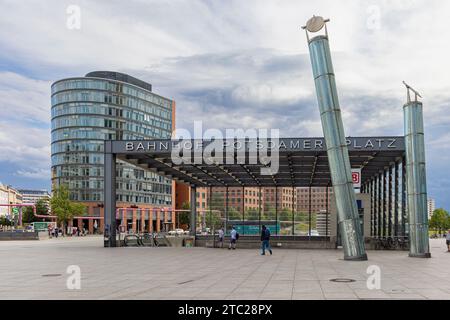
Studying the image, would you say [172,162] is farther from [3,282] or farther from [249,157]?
[3,282]

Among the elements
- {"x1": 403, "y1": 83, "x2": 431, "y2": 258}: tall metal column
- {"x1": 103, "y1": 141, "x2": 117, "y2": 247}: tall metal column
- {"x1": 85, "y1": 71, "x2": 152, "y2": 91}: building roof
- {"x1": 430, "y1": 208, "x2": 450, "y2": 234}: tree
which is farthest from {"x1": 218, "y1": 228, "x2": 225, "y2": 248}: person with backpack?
{"x1": 430, "y1": 208, "x2": 450, "y2": 234}: tree

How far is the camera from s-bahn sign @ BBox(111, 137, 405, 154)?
32375mm

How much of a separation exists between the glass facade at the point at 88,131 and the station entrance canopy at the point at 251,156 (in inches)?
3041

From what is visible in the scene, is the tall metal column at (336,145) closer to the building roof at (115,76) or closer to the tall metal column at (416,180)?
the tall metal column at (416,180)

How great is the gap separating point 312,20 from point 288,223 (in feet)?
104

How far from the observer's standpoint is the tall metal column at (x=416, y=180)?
2675cm

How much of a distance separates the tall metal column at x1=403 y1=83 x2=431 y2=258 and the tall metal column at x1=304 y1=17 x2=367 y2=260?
15.5 ft

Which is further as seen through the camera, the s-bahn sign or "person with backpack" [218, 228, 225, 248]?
"person with backpack" [218, 228, 225, 248]

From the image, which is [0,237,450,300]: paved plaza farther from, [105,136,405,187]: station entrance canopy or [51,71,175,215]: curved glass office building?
[51,71,175,215]: curved glass office building

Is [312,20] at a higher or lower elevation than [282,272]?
higher

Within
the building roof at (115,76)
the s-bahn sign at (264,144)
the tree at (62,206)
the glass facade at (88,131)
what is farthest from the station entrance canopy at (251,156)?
the building roof at (115,76)

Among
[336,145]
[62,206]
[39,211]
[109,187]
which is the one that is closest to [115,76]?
[39,211]
